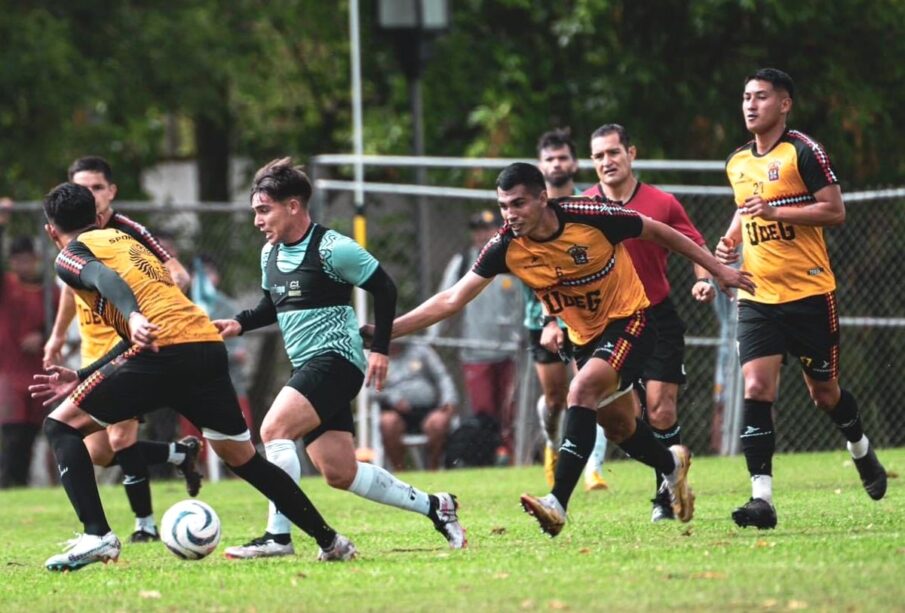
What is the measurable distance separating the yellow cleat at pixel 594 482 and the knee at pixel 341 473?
4.07 m

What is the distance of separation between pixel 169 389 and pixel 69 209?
3.39ft

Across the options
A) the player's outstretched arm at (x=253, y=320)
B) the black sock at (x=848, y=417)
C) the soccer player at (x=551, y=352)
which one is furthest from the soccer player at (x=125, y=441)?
the black sock at (x=848, y=417)

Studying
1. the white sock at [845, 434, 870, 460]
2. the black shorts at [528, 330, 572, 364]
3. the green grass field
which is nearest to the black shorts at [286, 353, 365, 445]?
the green grass field

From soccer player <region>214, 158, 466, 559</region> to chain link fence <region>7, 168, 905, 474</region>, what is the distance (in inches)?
275

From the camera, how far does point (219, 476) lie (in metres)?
17.7

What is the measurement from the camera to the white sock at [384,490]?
28.8 ft

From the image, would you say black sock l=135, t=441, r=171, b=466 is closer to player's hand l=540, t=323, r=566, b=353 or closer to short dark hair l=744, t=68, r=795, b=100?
player's hand l=540, t=323, r=566, b=353

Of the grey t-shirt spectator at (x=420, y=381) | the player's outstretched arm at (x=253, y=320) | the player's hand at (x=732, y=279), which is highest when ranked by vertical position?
the player's hand at (x=732, y=279)

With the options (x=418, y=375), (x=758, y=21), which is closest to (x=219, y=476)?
(x=418, y=375)

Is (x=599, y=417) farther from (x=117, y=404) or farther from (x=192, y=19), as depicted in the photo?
(x=192, y=19)

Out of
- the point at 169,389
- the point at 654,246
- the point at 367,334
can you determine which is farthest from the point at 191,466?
the point at 654,246

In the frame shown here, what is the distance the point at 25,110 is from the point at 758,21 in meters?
9.09

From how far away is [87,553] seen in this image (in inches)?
336

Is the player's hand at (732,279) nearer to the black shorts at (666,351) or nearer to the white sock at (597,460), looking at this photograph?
the black shorts at (666,351)
